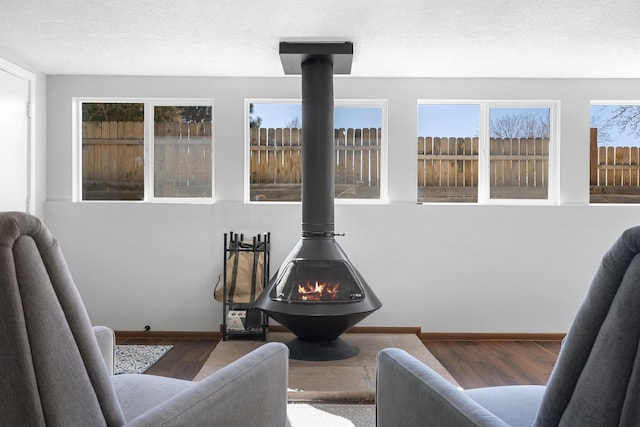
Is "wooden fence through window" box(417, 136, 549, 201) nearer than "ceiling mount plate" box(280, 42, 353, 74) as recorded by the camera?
No

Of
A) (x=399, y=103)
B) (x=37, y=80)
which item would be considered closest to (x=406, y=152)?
(x=399, y=103)

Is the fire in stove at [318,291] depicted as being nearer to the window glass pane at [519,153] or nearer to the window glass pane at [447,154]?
the window glass pane at [447,154]

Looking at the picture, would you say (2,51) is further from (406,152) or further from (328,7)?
(406,152)

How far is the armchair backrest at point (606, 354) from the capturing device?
986 millimetres

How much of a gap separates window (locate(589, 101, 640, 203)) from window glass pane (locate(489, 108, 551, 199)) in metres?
0.47

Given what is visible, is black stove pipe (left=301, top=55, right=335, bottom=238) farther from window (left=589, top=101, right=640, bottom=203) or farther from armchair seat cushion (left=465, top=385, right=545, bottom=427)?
window (left=589, top=101, right=640, bottom=203)

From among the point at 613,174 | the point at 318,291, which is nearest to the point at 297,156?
the point at 318,291

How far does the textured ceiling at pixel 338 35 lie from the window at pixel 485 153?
45 cm

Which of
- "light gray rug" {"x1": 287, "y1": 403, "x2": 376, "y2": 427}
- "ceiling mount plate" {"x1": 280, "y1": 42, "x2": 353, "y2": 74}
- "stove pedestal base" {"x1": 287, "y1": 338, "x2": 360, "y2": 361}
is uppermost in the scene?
"ceiling mount plate" {"x1": 280, "y1": 42, "x2": 353, "y2": 74}

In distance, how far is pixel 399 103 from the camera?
16.0 ft

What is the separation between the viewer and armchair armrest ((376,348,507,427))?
1268 millimetres

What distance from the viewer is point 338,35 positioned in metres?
3.65

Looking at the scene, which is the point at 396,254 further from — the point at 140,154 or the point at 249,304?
the point at 140,154

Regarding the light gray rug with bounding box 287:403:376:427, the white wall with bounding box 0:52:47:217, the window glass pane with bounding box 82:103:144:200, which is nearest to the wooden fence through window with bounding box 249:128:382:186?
the window glass pane with bounding box 82:103:144:200
